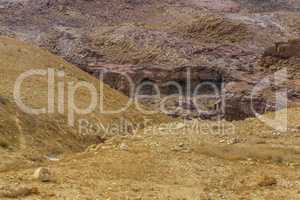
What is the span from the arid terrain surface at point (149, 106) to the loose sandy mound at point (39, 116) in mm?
37

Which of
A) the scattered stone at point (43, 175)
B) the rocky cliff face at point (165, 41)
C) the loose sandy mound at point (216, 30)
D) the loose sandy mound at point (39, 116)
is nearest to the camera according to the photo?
the scattered stone at point (43, 175)

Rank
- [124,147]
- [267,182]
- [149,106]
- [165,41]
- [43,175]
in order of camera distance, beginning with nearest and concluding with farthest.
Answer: [43,175] < [267,182] < [124,147] < [149,106] < [165,41]

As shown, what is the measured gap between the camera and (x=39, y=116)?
1348cm

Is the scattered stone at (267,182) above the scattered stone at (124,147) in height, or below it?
below

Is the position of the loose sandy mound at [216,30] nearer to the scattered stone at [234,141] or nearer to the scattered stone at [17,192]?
the scattered stone at [234,141]

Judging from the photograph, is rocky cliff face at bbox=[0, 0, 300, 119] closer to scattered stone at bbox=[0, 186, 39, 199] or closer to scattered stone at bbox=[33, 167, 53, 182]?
scattered stone at bbox=[33, 167, 53, 182]

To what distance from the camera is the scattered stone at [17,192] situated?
806 centimetres

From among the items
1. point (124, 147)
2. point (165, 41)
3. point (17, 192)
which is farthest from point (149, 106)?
point (17, 192)

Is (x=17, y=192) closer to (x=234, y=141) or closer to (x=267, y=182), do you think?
(x=267, y=182)

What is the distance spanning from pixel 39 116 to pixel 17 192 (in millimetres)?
5449

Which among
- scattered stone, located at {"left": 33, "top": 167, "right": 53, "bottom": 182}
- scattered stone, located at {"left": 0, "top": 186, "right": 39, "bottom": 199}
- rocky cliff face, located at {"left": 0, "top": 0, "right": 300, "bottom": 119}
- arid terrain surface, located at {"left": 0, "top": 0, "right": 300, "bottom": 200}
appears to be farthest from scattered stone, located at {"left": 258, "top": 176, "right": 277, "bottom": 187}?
rocky cliff face, located at {"left": 0, "top": 0, "right": 300, "bottom": 119}

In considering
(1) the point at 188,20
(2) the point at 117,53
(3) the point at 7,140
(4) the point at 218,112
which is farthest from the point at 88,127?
(1) the point at 188,20

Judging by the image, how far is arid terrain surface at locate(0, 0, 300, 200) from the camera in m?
9.59

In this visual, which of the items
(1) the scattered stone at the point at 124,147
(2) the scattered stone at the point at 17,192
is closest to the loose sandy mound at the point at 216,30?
(1) the scattered stone at the point at 124,147
